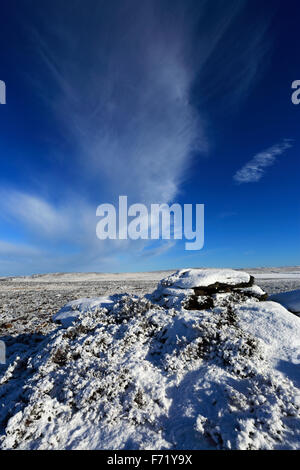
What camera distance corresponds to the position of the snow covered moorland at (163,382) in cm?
430

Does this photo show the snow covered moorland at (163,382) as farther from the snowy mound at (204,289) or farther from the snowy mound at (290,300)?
the snowy mound at (290,300)

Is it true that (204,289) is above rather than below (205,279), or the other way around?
below

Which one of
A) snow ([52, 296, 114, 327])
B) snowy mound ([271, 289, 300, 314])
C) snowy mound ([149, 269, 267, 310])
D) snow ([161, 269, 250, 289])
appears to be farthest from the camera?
snow ([161, 269, 250, 289])

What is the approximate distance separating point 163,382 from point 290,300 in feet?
20.8

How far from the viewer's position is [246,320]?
7164 mm

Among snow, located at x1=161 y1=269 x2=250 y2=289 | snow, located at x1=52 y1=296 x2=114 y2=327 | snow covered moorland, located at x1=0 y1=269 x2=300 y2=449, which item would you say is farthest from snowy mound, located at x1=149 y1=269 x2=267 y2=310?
snow, located at x1=52 y1=296 x2=114 y2=327

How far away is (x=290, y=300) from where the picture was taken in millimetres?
9031

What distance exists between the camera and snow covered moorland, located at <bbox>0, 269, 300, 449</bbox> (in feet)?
14.1

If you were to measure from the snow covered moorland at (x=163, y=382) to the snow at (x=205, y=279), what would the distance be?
107 centimetres

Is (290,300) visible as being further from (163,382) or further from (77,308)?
(77,308)

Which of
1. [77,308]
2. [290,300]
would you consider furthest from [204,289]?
[77,308]

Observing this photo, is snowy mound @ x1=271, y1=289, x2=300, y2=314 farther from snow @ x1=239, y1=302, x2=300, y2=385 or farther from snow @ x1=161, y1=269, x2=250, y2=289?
snow @ x1=161, y1=269, x2=250, y2=289

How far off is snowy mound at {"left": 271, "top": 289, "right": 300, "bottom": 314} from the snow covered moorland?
1405 mm
